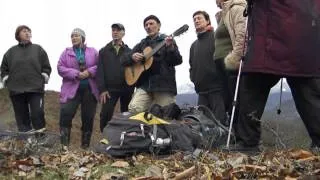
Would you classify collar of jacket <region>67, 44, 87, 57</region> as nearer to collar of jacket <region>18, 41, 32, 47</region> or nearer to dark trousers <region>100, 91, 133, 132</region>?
collar of jacket <region>18, 41, 32, 47</region>

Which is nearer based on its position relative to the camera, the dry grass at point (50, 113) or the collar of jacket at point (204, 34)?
the collar of jacket at point (204, 34)

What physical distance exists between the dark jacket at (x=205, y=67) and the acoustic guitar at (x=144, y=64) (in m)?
0.30

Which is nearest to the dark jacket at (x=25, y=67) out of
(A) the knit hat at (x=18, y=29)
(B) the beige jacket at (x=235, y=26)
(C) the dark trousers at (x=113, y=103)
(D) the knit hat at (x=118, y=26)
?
(A) the knit hat at (x=18, y=29)

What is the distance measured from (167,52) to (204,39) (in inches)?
25.5

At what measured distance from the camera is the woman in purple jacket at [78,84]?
8188 mm

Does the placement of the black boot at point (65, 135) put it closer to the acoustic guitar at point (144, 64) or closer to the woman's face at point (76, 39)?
the acoustic guitar at point (144, 64)

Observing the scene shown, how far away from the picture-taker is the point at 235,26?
552 cm

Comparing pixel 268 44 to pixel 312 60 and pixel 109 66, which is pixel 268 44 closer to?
pixel 312 60

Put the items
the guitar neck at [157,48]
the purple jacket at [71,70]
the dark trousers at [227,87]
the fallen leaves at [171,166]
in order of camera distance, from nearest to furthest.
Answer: the fallen leaves at [171,166] → the dark trousers at [227,87] → the guitar neck at [157,48] → the purple jacket at [71,70]

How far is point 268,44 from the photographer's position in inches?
180

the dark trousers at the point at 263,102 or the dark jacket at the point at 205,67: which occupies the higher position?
the dark jacket at the point at 205,67

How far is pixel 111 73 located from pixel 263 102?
377 centimetres

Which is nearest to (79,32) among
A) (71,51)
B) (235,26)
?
(71,51)

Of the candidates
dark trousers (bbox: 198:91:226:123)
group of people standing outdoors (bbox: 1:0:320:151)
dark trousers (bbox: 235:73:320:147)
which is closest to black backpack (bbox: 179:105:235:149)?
group of people standing outdoors (bbox: 1:0:320:151)
